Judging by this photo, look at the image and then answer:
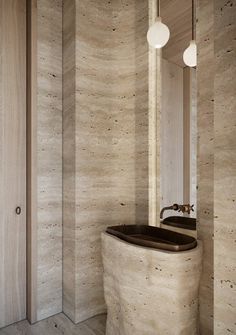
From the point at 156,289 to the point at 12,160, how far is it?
52.4 inches

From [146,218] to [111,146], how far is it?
2.10 feet

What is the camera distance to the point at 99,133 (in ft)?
6.41

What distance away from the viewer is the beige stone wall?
1.89 m

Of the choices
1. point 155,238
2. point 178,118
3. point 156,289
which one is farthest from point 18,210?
point 178,118

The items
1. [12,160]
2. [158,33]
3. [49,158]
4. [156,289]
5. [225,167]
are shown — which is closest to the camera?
[225,167]

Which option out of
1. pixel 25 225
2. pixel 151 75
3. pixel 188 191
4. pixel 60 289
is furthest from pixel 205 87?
pixel 60 289

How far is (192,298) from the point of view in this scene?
1.29 m

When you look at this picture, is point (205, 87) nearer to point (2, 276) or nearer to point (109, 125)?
point (109, 125)

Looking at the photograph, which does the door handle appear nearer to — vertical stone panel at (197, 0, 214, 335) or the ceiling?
vertical stone panel at (197, 0, 214, 335)

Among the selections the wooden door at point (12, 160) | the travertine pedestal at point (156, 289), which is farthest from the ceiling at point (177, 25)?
the travertine pedestal at point (156, 289)

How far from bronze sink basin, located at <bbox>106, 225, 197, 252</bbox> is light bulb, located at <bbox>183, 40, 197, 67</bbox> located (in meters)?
1.09

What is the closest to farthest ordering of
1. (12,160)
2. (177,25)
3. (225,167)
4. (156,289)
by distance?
(225,167) → (156,289) → (177,25) → (12,160)

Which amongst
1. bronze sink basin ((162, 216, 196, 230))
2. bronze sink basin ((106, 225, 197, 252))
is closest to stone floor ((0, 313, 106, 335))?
bronze sink basin ((106, 225, 197, 252))

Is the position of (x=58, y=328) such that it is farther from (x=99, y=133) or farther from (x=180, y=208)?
(x=99, y=133)
